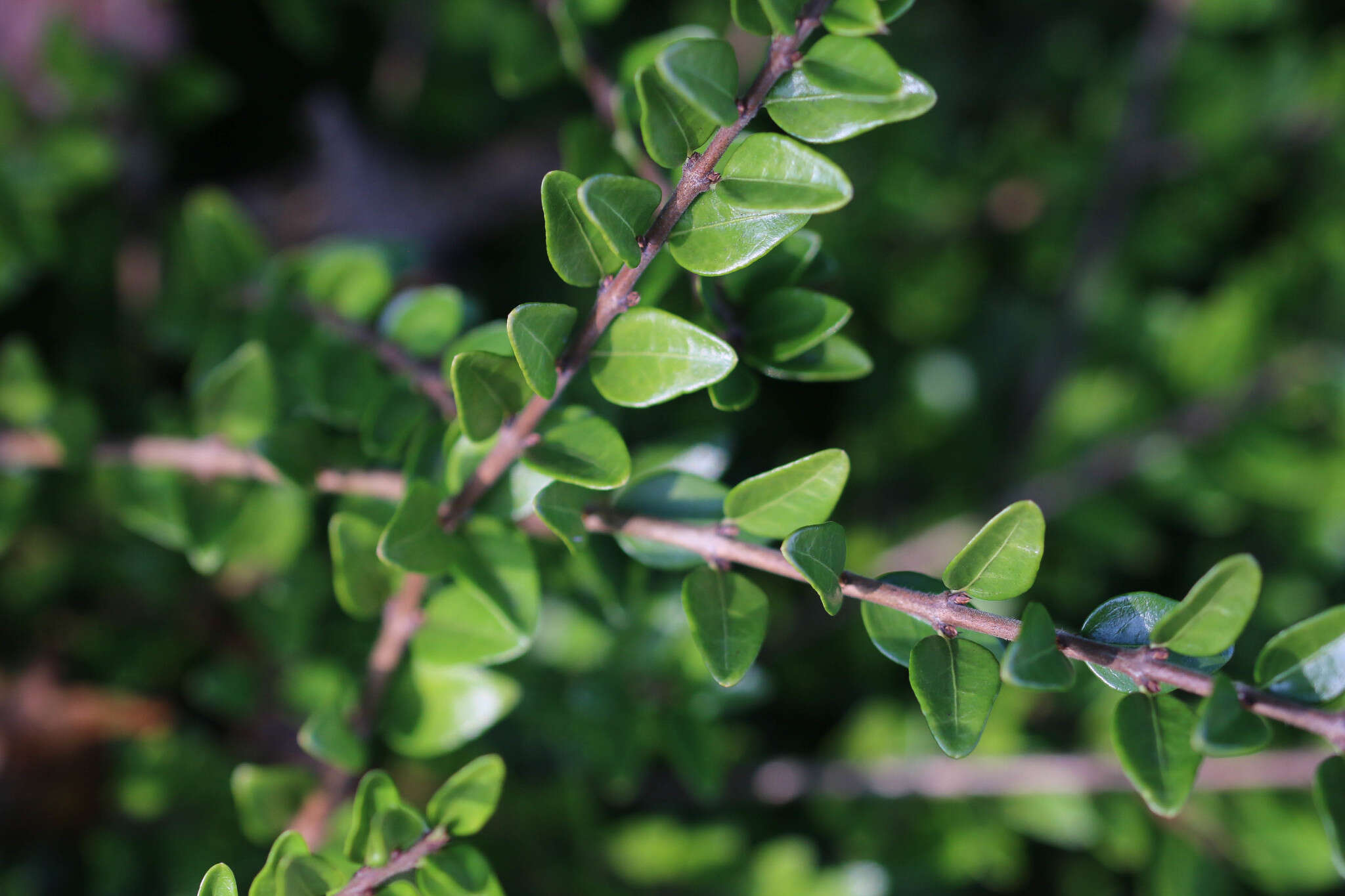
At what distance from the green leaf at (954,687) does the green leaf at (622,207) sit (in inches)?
10.5

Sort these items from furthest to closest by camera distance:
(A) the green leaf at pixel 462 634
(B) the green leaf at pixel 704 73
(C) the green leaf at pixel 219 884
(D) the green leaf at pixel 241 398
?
(D) the green leaf at pixel 241 398 → (A) the green leaf at pixel 462 634 → (C) the green leaf at pixel 219 884 → (B) the green leaf at pixel 704 73

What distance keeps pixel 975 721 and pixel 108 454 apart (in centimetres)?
84

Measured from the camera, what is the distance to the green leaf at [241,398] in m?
0.77

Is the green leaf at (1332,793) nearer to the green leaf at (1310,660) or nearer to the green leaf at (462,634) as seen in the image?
the green leaf at (1310,660)

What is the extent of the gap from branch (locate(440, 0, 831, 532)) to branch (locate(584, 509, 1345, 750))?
12 centimetres

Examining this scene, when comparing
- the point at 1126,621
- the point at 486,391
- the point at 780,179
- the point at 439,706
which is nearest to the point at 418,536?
the point at 486,391

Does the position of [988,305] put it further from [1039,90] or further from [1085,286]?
[1039,90]

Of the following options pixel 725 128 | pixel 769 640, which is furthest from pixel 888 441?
pixel 725 128

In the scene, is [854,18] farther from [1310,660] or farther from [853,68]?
[1310,660]

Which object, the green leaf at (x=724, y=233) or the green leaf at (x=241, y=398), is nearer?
the green leaf at (x=724, y=233)

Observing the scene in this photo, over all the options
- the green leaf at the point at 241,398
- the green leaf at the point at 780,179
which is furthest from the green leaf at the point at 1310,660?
the green leaf at the point at 241,398

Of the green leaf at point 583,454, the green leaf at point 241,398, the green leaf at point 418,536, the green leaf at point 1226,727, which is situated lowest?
the green leaf at point 241,398

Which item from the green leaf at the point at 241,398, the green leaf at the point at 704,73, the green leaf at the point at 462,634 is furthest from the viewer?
the green leaf at the point at 241,398

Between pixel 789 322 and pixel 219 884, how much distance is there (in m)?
0.47
